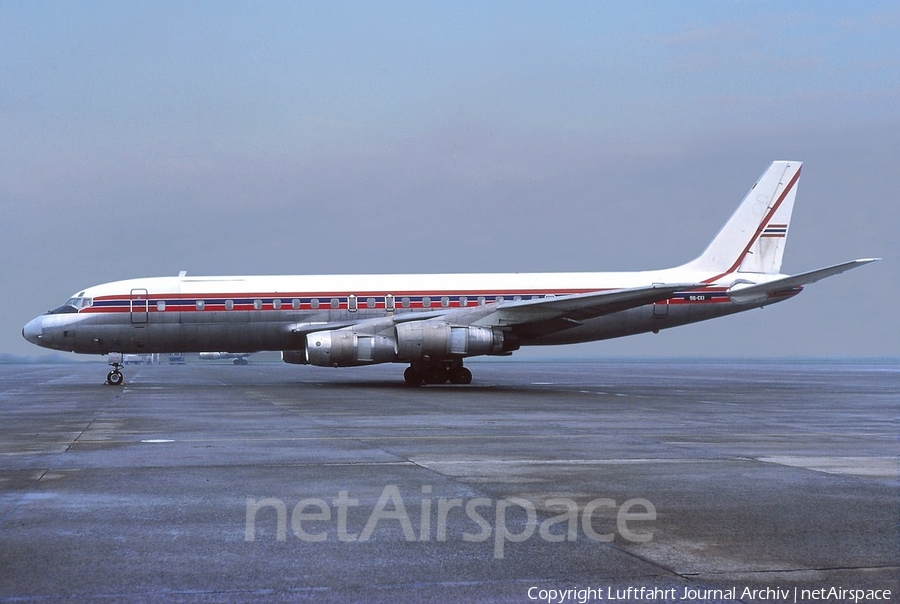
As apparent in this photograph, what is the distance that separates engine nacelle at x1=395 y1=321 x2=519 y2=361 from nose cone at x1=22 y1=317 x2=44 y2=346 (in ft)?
42.1

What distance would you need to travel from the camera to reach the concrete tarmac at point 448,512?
18.8 ft

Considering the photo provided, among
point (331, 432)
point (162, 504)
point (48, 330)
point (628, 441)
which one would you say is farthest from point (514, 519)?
point (48, 330)

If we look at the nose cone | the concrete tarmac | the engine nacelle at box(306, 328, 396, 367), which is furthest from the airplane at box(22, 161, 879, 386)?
the concrete tarmac

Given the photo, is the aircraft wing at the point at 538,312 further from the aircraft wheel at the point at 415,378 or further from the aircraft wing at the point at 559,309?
the aircraft wheel at the point at 415,378

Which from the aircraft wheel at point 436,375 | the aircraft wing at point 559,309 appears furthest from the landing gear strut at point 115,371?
the aircraft wing at point 559,309

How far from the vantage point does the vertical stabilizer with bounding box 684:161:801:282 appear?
3438 cm

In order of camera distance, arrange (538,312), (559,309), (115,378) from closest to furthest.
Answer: (559,309) < (538,312) < (115,378)

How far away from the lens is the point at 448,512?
8031 millimetres

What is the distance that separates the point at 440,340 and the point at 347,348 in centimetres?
289

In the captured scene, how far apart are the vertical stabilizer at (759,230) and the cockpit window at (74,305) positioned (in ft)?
69.8

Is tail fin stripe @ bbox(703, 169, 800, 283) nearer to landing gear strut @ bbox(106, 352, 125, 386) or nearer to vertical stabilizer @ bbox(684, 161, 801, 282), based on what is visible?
vertical stabilizer @ bbox(684, 161, 801, 282)

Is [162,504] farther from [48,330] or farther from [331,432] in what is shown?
[48,330]

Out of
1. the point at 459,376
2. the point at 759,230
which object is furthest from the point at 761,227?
the point at 459,376

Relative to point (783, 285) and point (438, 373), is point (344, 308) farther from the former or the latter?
point (783, 285)
